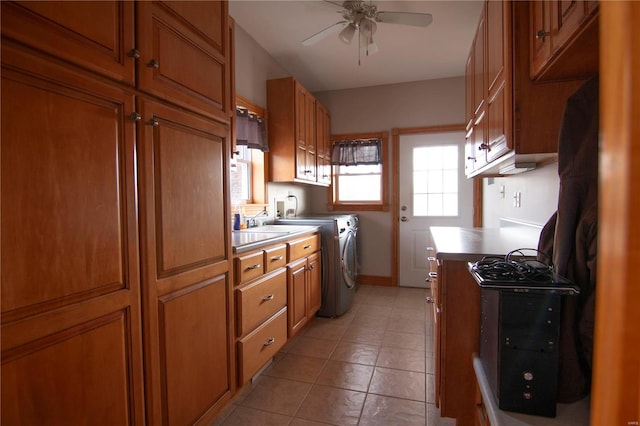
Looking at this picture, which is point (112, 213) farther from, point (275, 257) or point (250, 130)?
point (250, 130)

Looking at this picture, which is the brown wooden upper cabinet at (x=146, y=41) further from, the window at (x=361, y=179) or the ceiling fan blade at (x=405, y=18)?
the window at (x=361, y=179)

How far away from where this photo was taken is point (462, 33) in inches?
115

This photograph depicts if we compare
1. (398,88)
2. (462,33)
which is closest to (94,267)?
(462,33)

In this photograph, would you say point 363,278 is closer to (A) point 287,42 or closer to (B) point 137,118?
(A) point 287,42

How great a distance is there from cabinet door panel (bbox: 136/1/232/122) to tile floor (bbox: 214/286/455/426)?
1.62 metres

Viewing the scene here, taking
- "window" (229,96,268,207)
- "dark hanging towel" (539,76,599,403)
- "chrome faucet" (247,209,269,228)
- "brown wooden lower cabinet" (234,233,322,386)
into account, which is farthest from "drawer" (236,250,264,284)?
"dark hanging towel" (539,76,599,403)

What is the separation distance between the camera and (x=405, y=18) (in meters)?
2.32

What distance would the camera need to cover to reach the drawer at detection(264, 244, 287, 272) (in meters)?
2.07

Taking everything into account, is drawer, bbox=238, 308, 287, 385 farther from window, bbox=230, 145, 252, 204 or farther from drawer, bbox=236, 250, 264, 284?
window, bbox=230, 145, 252, 204

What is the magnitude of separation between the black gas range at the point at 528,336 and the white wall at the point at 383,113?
11.0ft

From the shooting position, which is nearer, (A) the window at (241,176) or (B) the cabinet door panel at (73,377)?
(B) the cabinet door panel at (73,377)

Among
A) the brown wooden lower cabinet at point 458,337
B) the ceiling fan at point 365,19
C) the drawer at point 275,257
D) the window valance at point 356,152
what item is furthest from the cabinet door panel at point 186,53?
the window valance at point 356,152

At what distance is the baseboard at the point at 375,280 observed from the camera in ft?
13.9

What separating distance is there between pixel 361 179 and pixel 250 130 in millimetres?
2009
